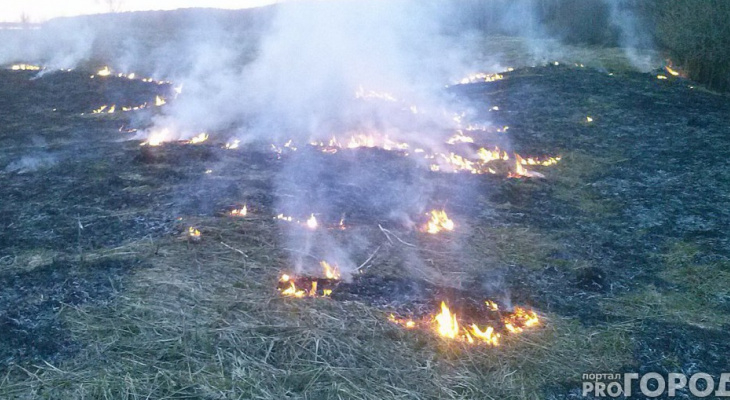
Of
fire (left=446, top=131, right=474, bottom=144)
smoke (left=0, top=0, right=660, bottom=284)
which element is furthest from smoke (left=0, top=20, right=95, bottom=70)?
fire (left=446, top=131, right=474, bottom=144)

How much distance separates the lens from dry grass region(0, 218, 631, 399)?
3.25 m

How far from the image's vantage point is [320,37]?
18.2 metres

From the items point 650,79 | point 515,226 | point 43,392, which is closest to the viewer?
point 43,392

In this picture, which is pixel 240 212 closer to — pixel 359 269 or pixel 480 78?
pixel 359 269

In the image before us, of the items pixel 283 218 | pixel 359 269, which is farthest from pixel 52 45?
pixel 359 269

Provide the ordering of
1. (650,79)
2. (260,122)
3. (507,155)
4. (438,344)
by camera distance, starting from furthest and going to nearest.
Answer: (650,79)
(260,122)
(507,155)
(438,344)

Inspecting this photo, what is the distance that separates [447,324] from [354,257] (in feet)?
4.34

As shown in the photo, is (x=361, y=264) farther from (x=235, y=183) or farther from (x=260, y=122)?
(x=260, y=122)

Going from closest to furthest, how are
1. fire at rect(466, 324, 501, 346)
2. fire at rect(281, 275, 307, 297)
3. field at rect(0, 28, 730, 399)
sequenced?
field at rect(0, 28, 730, 399) → fire at rect(466, 324, 501, 346) → fire at rect(281, 275, 307, 297)

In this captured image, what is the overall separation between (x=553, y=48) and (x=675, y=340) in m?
16.2

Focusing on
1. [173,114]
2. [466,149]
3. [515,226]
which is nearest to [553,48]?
[466,149]

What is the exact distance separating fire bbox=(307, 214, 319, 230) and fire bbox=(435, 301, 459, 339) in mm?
1978

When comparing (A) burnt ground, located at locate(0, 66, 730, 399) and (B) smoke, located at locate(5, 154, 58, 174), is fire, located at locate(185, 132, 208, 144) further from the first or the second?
(B) smoke, located at locate(5, 154, 58, 174)

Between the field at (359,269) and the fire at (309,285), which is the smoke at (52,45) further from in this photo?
the fire at (309,285)
